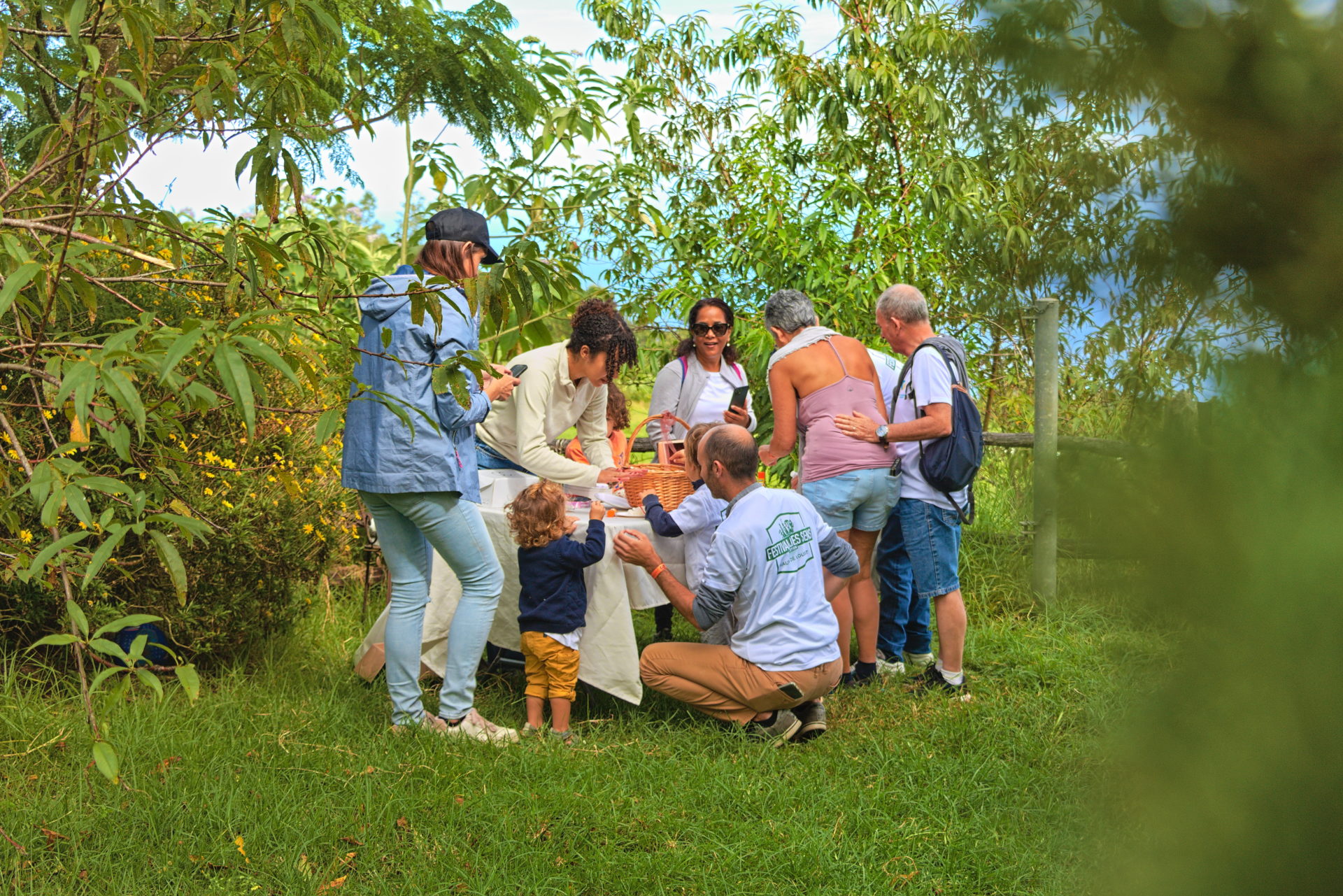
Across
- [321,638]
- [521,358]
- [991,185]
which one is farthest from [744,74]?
[991,185]

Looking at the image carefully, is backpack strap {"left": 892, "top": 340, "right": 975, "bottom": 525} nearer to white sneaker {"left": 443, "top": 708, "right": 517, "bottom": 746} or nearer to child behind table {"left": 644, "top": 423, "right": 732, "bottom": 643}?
child behind table {"left": 644, "top": 423, "right": 732, "bottom": 643}

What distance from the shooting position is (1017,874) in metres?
2.54

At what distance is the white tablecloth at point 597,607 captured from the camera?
3.95 metres

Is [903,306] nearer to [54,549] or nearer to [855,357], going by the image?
[855,357]

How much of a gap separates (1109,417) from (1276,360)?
0.05 meters

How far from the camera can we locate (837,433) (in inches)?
167

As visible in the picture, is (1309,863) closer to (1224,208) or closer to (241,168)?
(1224,208)

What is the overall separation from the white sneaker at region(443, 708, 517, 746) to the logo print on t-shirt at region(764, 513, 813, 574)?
1.12 metres

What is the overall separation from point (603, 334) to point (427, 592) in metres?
1.35

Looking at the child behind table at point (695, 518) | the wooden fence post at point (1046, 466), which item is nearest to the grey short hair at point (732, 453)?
the child behind table at point (695, 518)

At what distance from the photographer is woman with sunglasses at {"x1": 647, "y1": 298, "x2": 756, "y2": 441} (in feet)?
16.3

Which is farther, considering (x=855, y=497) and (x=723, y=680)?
(x=855, y=497)

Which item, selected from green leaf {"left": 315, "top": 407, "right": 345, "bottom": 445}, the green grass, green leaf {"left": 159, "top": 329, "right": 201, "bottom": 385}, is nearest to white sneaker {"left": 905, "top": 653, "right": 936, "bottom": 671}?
the green grass

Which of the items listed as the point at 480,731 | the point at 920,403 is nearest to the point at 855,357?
the point at 920,403
